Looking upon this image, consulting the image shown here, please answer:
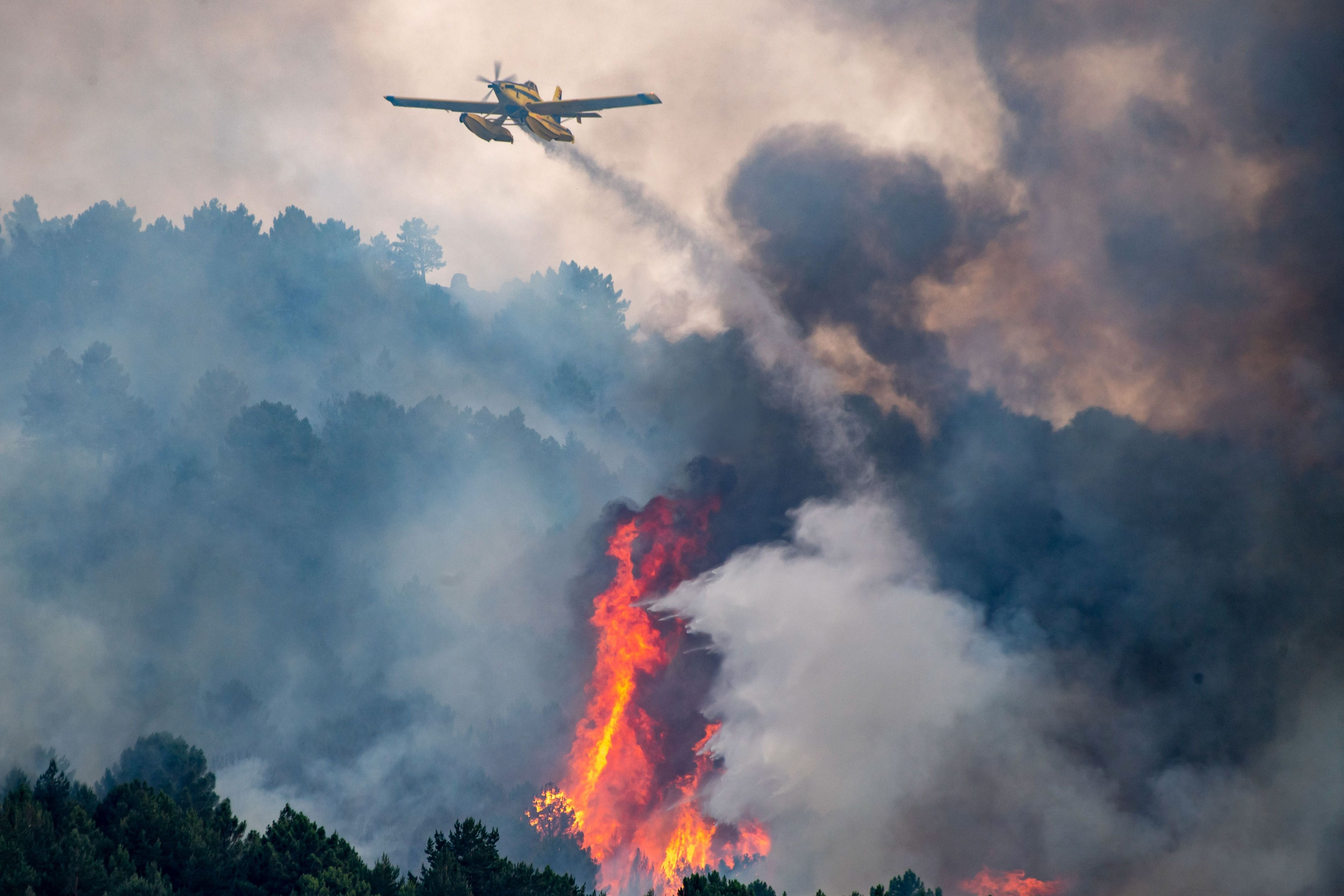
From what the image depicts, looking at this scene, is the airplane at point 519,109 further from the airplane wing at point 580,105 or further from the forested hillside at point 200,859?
the forested hillside at point 200,859

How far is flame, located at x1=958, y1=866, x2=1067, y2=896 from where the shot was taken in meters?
82.0

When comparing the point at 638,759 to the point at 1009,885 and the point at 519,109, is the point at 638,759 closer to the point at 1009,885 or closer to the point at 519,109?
the point at 1009,885

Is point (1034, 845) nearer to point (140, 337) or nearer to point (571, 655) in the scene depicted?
point (571, 655)

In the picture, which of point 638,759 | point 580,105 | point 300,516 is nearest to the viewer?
point 580,105

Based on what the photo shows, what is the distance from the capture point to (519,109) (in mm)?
73375

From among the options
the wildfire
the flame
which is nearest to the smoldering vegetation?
the wildfire

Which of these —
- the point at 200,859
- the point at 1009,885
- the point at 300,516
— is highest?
the point at 300,516

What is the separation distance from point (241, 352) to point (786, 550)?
89.4 meters

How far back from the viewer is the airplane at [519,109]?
72.8 meters

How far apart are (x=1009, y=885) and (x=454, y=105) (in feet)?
245

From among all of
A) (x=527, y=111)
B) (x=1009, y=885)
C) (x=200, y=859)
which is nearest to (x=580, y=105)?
(x=527, y=111)

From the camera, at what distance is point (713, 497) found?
110m

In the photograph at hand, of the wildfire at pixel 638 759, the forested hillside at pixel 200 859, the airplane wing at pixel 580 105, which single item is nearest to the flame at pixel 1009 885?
the wildfire at pixel 638 759

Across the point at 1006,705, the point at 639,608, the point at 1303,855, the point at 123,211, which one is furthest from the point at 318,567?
the point at 1303,855
